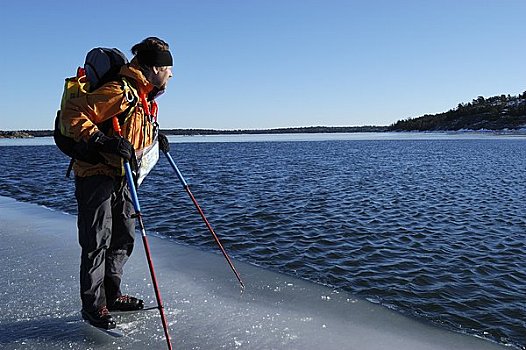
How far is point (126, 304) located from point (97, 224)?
→ 985 mm

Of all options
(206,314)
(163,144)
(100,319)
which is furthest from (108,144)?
(206,314)

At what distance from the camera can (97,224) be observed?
3.62m

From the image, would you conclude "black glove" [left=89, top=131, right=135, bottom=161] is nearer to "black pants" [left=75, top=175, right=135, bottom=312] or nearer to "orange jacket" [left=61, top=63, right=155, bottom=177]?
"orange jacket" [left=61, top=63, right=155, bottom=177]

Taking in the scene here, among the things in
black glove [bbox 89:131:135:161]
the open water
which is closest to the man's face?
black glove [bbox 89:131:135:161]

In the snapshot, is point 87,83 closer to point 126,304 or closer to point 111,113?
point 111,113

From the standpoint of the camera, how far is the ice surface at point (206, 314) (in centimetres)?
361

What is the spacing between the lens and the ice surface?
361 cm

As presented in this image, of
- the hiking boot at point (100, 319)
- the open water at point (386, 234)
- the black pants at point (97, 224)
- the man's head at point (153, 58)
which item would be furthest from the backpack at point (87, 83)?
the open water at point (386, 234)

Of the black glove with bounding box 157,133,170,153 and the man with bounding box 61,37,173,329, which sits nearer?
the man with bounding box 61,37,173,329

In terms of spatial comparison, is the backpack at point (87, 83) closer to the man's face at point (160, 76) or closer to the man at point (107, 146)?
the man at point (107, 146)

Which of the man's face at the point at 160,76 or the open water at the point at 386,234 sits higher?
the man's face at the point at 160,76

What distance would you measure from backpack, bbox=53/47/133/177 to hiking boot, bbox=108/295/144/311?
145 cm

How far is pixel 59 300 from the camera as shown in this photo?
440 centimetres

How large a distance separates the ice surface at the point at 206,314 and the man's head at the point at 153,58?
2.16 metres
